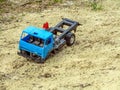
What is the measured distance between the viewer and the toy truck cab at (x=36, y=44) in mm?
10352

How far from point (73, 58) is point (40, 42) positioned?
1054 mm

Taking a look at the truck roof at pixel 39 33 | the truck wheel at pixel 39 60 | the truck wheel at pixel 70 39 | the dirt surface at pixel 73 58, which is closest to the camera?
the dirt surface at pixel 73 58

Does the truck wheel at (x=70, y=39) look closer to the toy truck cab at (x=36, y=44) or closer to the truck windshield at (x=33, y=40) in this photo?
the toy truck cab at (x=36, y=44)

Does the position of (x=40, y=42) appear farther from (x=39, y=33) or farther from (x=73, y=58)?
(x=73, y=58)

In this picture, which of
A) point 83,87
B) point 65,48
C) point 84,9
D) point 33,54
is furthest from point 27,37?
point 84,9

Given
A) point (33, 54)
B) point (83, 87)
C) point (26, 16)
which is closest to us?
point (83, 87)

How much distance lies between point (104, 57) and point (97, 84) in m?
1.25

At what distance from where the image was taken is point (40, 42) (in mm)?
10609

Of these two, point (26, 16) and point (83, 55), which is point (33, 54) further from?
point (26, 16)

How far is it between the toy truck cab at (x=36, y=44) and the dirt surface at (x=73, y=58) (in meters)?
0.25

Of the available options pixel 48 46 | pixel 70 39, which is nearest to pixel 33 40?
pixel 48 46

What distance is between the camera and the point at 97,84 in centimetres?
978

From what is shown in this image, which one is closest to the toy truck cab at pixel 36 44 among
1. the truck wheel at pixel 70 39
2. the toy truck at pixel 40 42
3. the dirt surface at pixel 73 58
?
the toy truck at pixel 40 42

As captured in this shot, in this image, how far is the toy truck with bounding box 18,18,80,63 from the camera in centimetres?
1038
